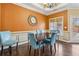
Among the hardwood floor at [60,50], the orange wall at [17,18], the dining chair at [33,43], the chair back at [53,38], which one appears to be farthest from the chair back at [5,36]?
the chair back at [53,38]

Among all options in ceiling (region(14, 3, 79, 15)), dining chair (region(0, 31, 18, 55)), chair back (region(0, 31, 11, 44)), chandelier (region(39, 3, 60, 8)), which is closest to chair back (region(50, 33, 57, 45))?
ceiling (region(14, 3, 79, 15))

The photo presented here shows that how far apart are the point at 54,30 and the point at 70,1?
73 centimetres

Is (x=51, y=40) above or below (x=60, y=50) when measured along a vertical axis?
above

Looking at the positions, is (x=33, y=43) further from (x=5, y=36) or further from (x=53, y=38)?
(x=5, y=36)

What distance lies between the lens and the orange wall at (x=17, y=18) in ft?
8.94

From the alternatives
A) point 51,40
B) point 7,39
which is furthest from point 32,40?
point 7,39

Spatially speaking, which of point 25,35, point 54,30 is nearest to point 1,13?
point 25,35

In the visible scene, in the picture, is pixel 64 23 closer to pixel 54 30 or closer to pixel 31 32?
pixel 54 30

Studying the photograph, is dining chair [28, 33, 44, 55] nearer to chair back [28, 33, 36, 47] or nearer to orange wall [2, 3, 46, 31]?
chair back [28, 33, 36, 47]

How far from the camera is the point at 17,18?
2793 mm

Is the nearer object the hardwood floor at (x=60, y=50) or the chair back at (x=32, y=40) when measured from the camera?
the hardwood floor at (x=60, y=50)

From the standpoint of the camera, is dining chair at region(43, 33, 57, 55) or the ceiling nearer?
the ceiling

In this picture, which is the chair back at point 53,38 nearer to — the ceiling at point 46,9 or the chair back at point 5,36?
the ceiling at point 46,9

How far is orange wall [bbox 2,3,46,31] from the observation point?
272cm
